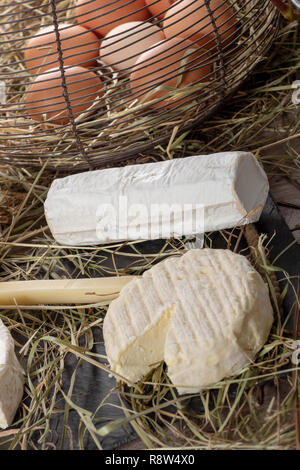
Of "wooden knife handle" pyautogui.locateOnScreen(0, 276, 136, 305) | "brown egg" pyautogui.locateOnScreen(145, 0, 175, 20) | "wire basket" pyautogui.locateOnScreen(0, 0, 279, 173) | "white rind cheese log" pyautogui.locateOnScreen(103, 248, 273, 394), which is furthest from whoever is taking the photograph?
"brown egg" pyautogui.locateOnScreen(145, 0, 175, 20)

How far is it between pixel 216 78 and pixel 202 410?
658 mm

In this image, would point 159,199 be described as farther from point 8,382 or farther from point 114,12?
point 114,12

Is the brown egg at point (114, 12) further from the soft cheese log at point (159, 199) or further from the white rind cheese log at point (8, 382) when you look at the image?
the white rind cheese log at point (8, 382)

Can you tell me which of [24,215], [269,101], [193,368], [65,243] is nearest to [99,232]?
[65,243]

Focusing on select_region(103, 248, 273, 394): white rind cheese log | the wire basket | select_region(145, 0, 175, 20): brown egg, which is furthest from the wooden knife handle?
select_region(145, 0, 175, 20): brown egg

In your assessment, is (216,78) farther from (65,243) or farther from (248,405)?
(248,405)

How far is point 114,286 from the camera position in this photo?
0.90 m

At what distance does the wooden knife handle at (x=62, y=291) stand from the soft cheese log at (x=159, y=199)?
0.11 metres

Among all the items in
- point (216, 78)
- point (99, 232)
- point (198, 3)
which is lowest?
point (99, 232)

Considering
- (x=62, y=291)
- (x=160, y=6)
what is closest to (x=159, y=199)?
(x=62, y=291)

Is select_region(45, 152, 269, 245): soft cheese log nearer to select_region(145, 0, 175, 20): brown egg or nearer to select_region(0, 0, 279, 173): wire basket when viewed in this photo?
A: select_region(0, 0, 279, 173): wire basket

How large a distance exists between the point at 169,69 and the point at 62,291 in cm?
47

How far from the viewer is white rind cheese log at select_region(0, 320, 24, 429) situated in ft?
2.57

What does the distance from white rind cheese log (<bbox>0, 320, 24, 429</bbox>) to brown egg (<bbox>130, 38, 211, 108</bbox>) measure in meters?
0.51
